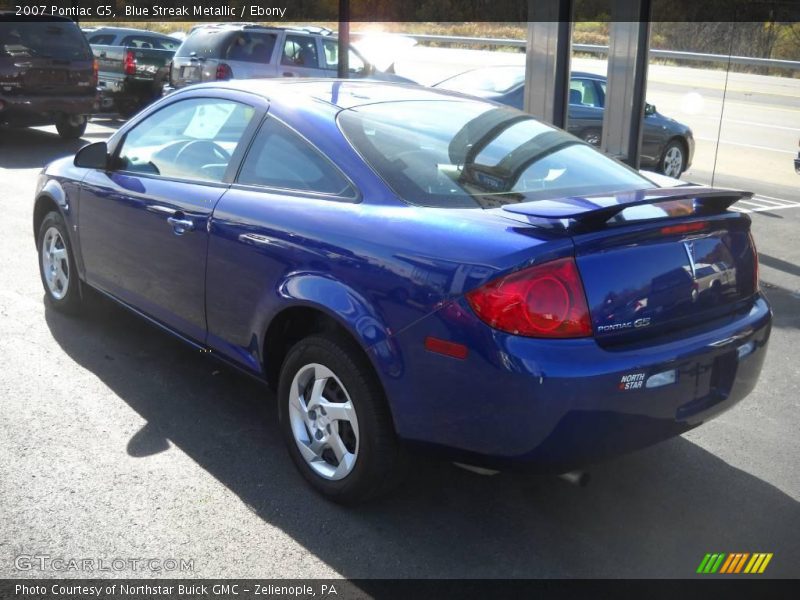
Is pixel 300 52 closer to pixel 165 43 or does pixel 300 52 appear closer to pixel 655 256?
pixel 165 43

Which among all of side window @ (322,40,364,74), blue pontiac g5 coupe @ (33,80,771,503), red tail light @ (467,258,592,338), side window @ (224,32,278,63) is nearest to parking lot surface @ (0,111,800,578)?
blue pontiac g5 coupe @ (33,80,771,503)

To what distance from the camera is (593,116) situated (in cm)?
1147

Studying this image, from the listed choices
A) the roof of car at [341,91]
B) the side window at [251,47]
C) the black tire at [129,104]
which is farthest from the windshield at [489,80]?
the black tire at [129,104]

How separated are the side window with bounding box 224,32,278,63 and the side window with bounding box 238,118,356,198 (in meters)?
11.4

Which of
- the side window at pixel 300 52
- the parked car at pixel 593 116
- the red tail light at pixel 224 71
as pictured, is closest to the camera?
the parked car at pixel 593 116

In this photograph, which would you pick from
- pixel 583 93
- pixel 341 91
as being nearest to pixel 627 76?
pixel 583 93

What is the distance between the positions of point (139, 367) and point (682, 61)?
7.56 meters

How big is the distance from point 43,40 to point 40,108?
1.07 metres

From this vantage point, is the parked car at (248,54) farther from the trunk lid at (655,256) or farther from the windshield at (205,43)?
the trunk lid at (655,256)

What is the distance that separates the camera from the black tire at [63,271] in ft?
18.2

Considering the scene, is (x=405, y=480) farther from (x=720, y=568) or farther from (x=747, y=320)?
(x=747, y=320)

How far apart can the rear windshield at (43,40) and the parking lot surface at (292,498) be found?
33.7 feet

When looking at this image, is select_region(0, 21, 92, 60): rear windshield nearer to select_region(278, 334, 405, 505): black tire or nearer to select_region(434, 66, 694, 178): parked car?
select_region(434, 66, 694, 178): parked car

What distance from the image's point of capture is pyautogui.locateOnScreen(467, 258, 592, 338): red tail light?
298cm
